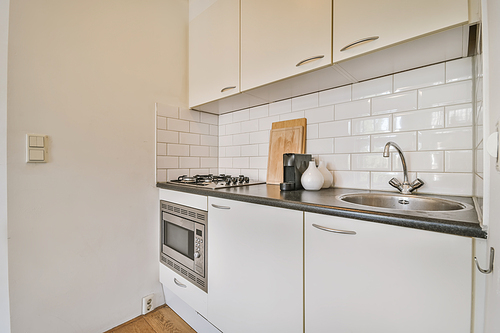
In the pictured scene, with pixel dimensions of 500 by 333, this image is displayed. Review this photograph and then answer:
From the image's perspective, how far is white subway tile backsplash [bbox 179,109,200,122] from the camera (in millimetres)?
1974

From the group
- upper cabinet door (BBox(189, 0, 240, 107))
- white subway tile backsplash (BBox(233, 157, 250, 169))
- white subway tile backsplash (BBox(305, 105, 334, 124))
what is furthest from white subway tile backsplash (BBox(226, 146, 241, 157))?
white subway tile backsplash (BBox(305, 105, 334, 124))

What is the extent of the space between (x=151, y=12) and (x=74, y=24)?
22.2 inches

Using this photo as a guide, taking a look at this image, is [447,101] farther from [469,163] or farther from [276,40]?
[276,40]

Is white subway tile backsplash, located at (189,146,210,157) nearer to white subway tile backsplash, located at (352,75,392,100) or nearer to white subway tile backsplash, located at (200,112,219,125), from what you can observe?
white subway tile backsplash, located at (200,112,219,125)

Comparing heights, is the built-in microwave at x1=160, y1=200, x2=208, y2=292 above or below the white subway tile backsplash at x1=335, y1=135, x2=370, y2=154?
below

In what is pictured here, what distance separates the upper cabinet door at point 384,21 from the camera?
84cm

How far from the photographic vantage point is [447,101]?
1110 mm

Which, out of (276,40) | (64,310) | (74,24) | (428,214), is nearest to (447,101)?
(428,214)

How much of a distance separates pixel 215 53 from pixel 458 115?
1518 millimetres

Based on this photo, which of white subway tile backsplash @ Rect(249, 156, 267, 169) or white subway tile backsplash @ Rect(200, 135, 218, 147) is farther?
white subway tile backsplash @ Rect(200, 135, 218, 147)

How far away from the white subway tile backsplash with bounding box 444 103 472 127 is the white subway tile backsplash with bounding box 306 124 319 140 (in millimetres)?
677

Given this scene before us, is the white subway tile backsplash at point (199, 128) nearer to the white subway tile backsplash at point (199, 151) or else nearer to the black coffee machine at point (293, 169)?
the white subway tile backsplash at point (199, 151)

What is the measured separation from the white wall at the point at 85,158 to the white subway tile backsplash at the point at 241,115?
0.56 metres

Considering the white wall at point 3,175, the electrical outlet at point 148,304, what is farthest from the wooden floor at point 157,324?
the white wall at point 3,175
